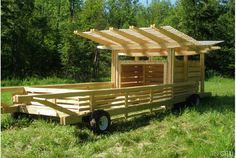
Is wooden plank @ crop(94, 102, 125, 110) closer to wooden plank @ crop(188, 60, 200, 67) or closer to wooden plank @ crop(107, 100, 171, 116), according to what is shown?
wooden plank @ crop(107, 100, 171, 116)

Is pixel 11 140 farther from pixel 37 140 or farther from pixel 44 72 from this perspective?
pixel 44 72

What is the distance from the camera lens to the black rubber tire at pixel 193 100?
1230 centimetres

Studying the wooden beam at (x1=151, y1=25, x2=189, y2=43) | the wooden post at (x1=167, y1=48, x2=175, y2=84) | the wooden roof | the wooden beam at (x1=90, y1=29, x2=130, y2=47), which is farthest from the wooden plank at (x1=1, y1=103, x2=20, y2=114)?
the wooden post at (x1=167, y1=48, x2=175, y2=84)

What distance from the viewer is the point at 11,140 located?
7.30 metres

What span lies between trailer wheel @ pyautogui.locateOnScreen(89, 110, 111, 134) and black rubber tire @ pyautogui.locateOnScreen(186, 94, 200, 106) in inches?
173

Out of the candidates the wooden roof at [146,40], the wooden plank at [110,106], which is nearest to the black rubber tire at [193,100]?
the wooden roof at [146,40]

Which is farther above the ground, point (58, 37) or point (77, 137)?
point (58, 37)

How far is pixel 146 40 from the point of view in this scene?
12055 millimetres

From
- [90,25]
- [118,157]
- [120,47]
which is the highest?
[90,25]

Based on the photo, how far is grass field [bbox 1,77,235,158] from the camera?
6391mm

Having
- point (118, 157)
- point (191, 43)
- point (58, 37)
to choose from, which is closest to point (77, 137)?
point (118, 157)

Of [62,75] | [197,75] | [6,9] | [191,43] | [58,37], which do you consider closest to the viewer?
[191,43]

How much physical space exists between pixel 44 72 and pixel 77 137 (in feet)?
67.5

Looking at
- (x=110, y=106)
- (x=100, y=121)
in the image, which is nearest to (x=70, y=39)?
(x=110, y=106)
